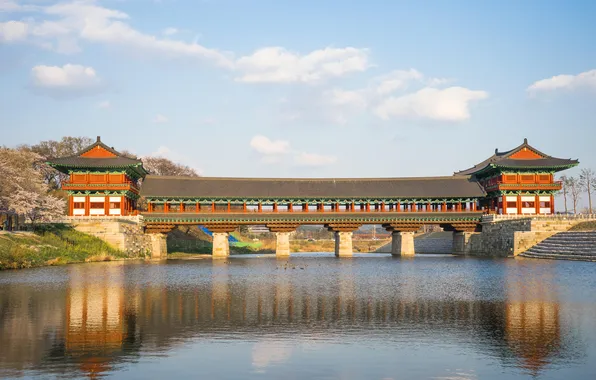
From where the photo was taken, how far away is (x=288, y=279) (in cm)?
3791

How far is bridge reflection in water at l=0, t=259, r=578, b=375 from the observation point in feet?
51.5

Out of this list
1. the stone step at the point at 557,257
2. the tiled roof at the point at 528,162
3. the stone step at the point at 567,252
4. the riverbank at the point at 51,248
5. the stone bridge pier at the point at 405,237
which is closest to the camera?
the riverbank at the point at 51,248

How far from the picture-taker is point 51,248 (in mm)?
54031

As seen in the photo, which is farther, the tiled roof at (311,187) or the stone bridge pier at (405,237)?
the tiled roof at (311,187)

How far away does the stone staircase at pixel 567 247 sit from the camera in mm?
51000

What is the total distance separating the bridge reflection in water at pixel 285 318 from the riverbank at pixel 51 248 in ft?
50.2

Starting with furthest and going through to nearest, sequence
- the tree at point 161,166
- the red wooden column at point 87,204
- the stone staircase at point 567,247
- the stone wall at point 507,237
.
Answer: the tree at point 161,166 < the red wooden column at point 87,204 < the stone wall at point 507,237 < the stone staircase at point 567,247

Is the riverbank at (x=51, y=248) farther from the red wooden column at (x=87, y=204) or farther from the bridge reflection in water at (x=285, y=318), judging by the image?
the bridge reflection in water at (x=285, y=318)

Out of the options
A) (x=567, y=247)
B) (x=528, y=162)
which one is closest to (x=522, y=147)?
(x=528, y=162)

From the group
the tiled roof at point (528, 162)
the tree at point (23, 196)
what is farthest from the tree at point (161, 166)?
the tiled roof at point (528, 162)

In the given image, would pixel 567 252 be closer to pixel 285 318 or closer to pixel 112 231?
pixel 285 318

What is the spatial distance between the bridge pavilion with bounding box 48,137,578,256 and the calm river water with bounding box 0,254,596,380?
38459mm

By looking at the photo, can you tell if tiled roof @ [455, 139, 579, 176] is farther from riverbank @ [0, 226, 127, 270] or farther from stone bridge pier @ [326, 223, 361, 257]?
riverbank @ [0, 226, 127, 270]

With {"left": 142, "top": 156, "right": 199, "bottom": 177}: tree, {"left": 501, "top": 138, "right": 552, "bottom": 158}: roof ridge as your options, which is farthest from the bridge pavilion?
{"left": 142, "top": 156, "right": 199, "bottom": 177}: tree
